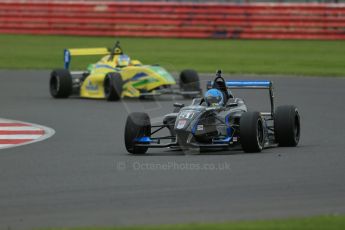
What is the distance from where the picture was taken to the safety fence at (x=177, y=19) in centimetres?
3362

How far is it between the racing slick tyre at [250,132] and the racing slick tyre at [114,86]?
8.99 meters

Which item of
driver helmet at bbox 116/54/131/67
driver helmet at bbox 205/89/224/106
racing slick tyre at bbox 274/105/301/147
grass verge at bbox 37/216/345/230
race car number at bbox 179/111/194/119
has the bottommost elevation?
grass verge at bbox 37/216/345/230

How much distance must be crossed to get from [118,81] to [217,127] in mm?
8666

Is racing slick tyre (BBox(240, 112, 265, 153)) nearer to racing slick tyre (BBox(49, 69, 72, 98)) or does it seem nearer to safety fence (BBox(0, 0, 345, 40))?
racing slick tyre (BBox(49, 69, 72, 98))

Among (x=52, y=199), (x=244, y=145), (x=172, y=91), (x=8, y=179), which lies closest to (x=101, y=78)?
(x=172, y=91)

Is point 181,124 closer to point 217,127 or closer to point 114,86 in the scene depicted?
point 217,127

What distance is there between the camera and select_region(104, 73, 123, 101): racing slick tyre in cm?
2188

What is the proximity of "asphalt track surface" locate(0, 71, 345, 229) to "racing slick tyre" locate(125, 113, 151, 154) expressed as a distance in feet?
0.52

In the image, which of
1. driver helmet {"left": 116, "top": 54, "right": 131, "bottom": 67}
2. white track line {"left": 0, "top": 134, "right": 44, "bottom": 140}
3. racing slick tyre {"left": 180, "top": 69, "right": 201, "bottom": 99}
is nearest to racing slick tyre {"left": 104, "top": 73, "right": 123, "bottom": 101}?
driver helmet {"left": 116, "top": 54, "right": 131, "bottom": 67}

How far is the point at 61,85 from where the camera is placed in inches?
903

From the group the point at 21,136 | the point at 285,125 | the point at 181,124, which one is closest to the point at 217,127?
Result: the point at 181,124

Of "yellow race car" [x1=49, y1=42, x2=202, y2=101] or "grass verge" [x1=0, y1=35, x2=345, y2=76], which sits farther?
"grass verge" [x1=0, y1=35, x2=345, y2=76]

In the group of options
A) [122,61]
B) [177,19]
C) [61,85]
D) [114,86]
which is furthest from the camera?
[177,19]

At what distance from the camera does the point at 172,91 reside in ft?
71.6
